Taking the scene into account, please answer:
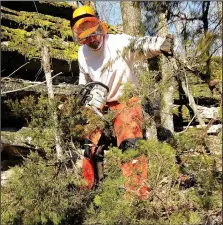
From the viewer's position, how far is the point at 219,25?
2.77m

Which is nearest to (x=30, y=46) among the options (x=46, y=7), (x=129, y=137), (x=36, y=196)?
(x=46, y=7)

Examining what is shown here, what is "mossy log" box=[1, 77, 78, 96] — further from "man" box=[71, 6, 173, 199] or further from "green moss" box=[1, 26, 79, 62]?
"man" box=[71, 6, 173, 199]

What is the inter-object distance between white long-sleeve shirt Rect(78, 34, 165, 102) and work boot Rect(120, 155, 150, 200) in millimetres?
927

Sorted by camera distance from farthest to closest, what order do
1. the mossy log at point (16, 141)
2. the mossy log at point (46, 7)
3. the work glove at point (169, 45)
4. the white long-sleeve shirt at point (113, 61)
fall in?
the mossy log at point (46, 7) < the mossy log at point (16, 141) < the white long-sleeve shirt at point (113, 61) < the work glove at point (169, 45)

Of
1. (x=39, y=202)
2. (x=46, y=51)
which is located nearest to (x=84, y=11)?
(x=46, y=51)

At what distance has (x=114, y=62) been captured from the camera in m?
3.91

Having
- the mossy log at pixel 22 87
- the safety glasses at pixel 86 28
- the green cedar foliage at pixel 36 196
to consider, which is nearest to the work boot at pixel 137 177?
the green cedar foliage at pixel 36 196

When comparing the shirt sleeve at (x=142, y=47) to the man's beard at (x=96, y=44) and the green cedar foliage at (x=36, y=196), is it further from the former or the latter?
the green cedar foliage at (x=36, y=196)

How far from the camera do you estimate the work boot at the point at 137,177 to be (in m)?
2.91

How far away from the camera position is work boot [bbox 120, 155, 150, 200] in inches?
114

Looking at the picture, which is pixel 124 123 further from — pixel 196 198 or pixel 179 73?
pixel 196 198

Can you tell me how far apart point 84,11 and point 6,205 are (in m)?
1.76

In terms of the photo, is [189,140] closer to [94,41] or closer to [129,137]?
[129,137]

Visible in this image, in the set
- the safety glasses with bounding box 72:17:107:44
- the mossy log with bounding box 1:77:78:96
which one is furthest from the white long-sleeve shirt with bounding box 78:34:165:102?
the mossy log with bounding box 1:77:78:96
